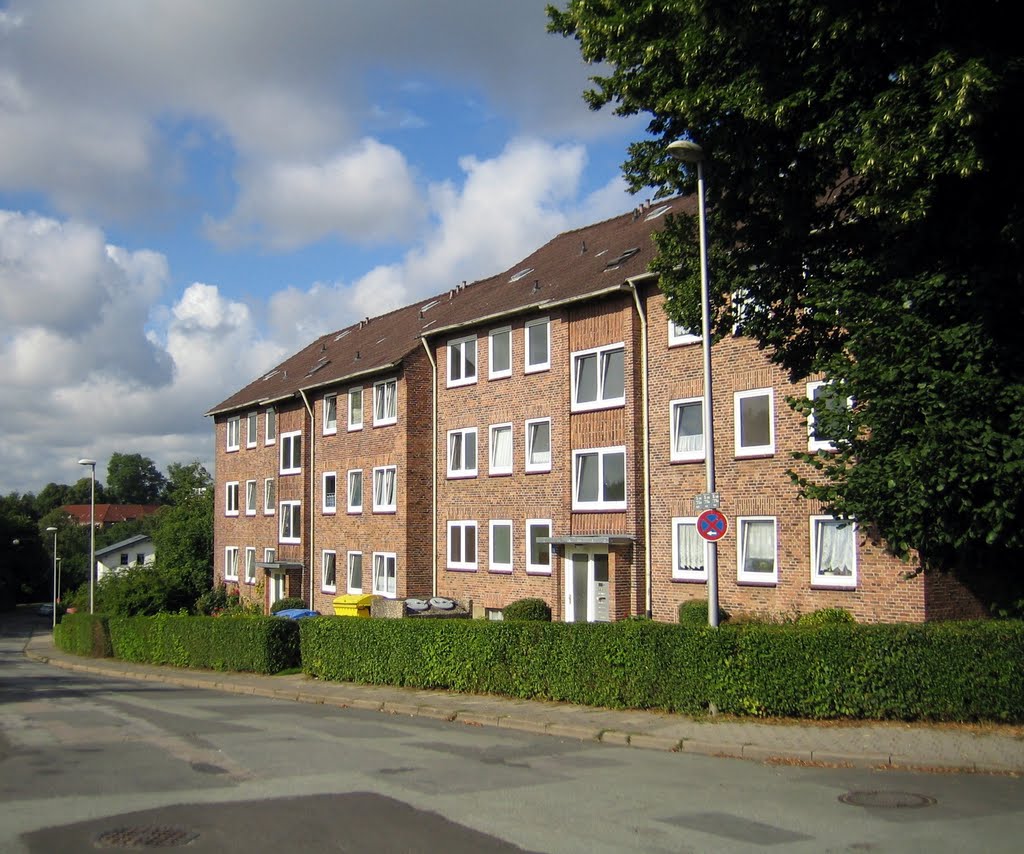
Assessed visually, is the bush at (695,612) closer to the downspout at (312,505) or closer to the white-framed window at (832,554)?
the white-framed window at (832,554)

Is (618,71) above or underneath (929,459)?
above

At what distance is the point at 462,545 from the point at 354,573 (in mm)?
7578

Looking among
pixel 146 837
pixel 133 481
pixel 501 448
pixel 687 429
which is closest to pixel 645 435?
pixel 687 429

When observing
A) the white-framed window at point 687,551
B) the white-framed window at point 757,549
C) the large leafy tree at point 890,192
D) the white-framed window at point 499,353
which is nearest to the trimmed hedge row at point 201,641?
the white-framed window at point 687,551

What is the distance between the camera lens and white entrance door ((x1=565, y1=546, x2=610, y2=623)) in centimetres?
2739

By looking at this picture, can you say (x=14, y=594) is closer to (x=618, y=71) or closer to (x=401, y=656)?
(x=401, y=656)

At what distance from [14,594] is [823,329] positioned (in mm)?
101153

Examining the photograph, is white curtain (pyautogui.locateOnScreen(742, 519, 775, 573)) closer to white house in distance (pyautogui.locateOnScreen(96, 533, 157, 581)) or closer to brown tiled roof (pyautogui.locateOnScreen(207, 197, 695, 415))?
brown tiled roof (pyautogui.locateOnScreen(207, 197, 695, 415))

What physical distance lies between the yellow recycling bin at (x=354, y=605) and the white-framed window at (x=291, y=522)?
8039 millimetres

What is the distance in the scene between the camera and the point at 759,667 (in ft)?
47.5

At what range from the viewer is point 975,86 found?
10539 millimetres

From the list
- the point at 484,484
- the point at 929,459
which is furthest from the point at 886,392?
the point at 484,484

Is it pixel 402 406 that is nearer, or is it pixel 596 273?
pixel 596 273

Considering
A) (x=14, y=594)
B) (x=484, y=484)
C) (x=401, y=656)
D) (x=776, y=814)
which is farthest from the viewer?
(x=14, y=594)
